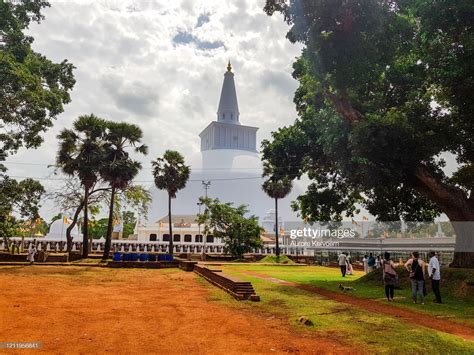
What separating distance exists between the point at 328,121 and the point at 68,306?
12.3 meters

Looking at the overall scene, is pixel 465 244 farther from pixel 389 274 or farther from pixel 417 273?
pixel 417 273

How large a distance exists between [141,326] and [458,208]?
13.2 m

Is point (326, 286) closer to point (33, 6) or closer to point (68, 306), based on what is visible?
point (68, 306)

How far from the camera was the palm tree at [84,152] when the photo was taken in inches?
1229

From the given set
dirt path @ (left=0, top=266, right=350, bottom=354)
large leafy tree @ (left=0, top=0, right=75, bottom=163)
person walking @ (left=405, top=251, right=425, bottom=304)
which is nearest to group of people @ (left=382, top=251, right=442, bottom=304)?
person walking @ (left=405, top=251, right=425, bottom=304)

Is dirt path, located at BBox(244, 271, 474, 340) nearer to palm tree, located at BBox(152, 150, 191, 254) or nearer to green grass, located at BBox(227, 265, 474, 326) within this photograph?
green grass, located at BBox(227, 265, 474, 326)

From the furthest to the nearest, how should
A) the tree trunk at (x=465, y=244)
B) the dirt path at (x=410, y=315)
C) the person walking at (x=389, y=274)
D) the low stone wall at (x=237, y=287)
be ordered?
1. the tree trunk at (x=465, y=244)
2. the person walking at (x=389, y=274)
3. the low stone wall at (x=237, y=287)
4. the dirt path at (x=410, y=315)

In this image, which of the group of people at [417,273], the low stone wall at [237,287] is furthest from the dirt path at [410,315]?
the low stone wall at [237,287]

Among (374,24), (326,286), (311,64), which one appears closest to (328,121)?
(311,64)

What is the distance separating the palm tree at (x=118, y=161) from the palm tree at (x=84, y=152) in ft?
2.15

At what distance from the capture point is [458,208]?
53.4 feet

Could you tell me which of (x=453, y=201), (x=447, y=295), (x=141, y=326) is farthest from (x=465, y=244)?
(x=141, y=326)

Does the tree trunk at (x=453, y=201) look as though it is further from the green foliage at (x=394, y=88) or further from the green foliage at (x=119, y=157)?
the green foliage at (x=119, y=157)

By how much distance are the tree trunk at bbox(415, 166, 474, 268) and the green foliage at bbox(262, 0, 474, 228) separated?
0.14 ft
